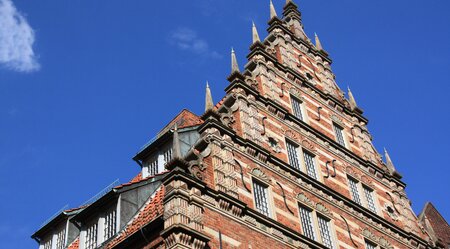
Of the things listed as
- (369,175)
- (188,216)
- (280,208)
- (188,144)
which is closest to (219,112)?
(188,144)

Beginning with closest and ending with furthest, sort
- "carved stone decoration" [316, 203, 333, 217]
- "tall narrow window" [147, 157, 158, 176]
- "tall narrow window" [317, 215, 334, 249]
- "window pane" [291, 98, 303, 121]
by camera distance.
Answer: "tall narrow window" [317, 215, 334, 249], "carved stone decoration" [316, 203, 333, 217], "tall narrow window" [147, 157, 158, 176], "window pane" [291, 98, 303, 121]

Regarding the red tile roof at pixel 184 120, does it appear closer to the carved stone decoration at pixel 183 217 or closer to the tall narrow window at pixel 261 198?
the tall narrow window at pixel 261 198

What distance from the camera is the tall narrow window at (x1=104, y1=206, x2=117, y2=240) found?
15952 mm

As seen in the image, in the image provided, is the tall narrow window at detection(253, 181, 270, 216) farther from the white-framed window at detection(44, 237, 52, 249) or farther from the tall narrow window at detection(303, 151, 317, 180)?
the white-framed window at detection(44, 237, 52, 249)

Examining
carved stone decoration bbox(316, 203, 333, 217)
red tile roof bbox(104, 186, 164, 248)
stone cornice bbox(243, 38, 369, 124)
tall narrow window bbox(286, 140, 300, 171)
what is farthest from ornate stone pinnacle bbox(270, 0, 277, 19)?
red tile roof bbox(104, 186, 164, 248)

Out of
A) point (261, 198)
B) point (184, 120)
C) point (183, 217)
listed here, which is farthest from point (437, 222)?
point (183, 217)

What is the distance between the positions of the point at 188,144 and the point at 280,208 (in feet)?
11.7

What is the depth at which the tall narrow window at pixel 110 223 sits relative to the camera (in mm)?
15952

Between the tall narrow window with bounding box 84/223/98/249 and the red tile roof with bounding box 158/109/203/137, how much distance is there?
4745 mm

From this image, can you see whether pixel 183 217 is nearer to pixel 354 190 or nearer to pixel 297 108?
pixel 354 190

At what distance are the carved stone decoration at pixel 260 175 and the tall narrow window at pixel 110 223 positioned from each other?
12.6 feet

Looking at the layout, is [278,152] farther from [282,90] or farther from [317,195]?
[282,90]

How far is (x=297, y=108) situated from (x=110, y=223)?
824 centimetres

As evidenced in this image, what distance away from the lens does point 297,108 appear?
845 inches
